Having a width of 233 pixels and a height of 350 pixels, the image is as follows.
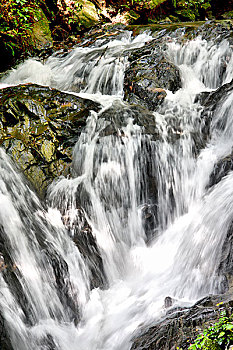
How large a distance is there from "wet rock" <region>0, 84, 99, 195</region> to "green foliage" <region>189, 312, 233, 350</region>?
3.37 metres

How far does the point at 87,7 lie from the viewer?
1075 centimetres

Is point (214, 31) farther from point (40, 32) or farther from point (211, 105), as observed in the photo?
point (40, 32)

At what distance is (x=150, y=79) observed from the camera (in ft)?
23.3

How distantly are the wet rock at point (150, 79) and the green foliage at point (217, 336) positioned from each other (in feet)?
15.7

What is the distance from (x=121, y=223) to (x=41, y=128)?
205 cm

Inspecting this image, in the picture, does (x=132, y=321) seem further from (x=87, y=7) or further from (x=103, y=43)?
(x=87, y=7)

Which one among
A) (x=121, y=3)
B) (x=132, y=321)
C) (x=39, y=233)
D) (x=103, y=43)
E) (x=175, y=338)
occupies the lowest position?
(x=132, y=321)

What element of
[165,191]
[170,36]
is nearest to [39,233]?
[165,191]

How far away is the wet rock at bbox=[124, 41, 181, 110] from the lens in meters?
6.92

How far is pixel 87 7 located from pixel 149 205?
773 cm

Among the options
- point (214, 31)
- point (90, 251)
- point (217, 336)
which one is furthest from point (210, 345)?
point (214, 31)

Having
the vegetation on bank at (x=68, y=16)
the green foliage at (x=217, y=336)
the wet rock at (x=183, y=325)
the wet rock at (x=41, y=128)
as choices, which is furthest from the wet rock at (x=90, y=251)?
the vegetation on bank at (x=68, y=16)

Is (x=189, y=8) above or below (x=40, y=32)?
below

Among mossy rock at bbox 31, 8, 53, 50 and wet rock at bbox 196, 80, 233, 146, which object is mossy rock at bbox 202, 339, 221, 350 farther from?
mossy rock at bbox 31, 8, 53, 50
